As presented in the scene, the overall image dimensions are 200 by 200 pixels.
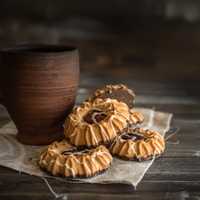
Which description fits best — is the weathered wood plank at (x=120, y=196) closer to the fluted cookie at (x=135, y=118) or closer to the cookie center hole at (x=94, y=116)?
the cookie center hole at (x=94, y=116)

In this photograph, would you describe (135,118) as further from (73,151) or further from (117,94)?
(73,151)

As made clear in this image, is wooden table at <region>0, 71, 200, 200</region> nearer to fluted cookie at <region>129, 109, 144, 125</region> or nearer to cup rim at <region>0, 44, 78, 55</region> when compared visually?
fluted cookie at <region>129, 109, 144, 125</region>

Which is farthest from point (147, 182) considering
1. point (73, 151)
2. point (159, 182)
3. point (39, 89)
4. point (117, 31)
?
point (117, 31)

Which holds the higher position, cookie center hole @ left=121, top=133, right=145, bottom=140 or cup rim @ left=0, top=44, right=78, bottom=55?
cup rim @ left=0, top=44, right=78, bottom=55

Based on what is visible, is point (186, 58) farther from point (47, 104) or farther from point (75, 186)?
point (75, 186)

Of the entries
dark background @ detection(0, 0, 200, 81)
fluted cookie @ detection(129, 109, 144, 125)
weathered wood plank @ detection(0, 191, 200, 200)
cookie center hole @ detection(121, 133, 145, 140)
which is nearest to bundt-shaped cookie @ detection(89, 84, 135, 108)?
fluted cookie @ detection(129, 109, 144, 125)
